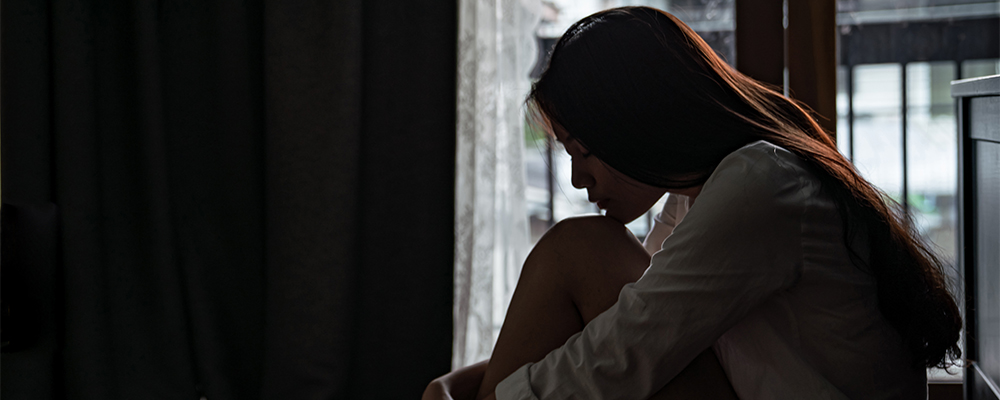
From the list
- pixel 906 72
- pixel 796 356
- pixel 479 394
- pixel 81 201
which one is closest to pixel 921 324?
pixel 796 356

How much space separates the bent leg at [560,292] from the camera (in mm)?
878

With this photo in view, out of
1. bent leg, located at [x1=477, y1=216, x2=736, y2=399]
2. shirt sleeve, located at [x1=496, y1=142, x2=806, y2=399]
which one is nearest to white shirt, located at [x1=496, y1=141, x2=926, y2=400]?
shirt sleeve, located at [x1=496, y1=142, x2=806, y2=399]

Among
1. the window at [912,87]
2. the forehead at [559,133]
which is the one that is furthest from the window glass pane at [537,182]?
the forehead at [559,133]

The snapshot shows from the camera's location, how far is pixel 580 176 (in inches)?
35.2

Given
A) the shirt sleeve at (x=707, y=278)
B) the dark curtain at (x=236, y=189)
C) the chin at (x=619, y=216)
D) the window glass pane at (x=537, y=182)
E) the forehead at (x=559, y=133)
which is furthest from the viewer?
the window glass pane at (x=537, y=182)

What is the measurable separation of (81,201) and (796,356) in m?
1.60

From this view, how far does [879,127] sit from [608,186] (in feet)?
3.55

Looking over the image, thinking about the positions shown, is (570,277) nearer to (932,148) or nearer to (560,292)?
(560,292)

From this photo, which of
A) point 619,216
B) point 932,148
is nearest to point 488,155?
point 619,216

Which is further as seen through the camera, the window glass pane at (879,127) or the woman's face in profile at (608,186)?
the window glass pane at (879,127)

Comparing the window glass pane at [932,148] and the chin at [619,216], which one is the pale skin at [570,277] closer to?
the chin at [619,216]

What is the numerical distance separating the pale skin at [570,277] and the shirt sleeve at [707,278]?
17 centimetres

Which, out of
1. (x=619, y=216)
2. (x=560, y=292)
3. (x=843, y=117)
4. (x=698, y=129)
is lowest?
(x=560, y=292)

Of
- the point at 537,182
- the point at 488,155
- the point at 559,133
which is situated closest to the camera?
the point at 559,133
